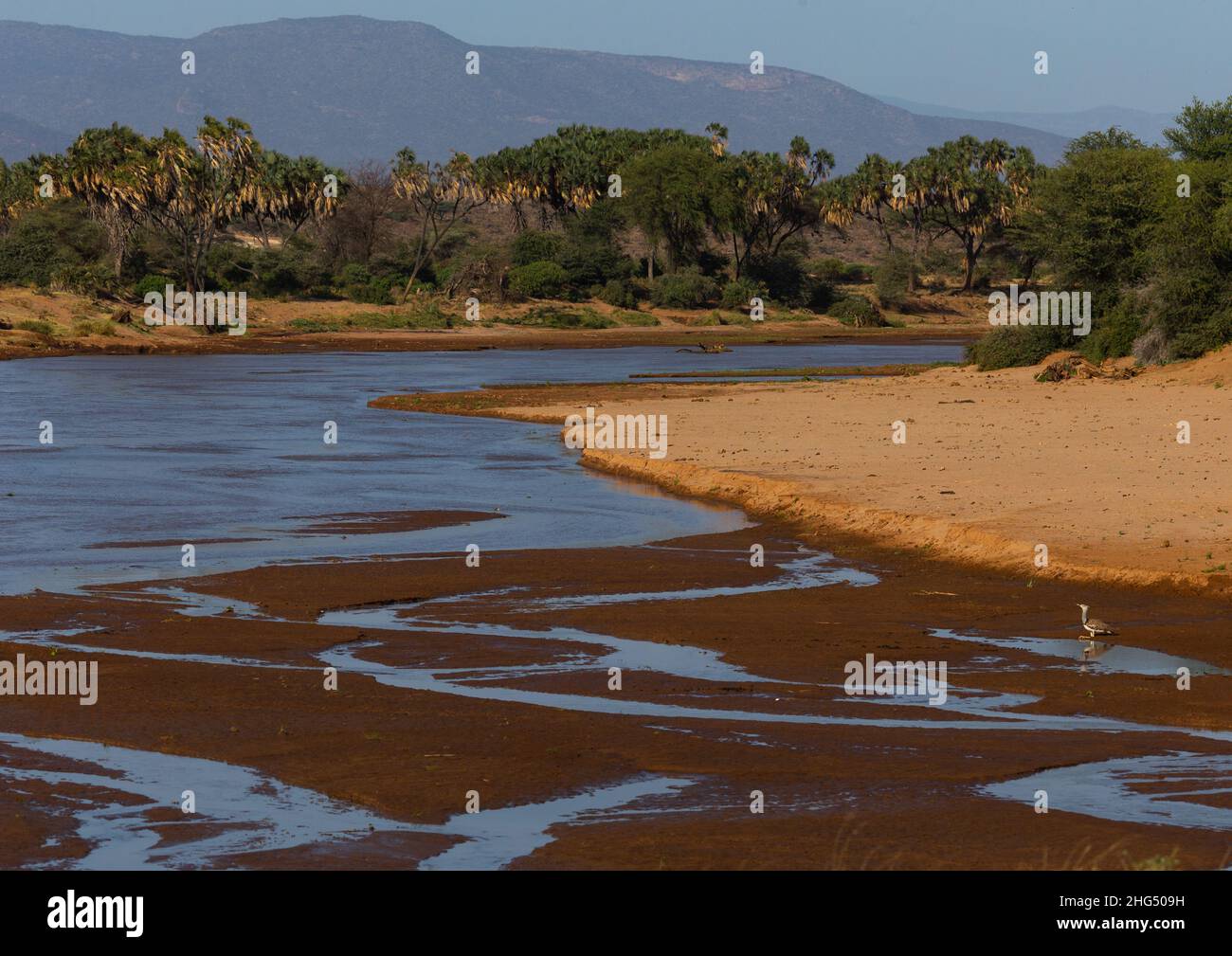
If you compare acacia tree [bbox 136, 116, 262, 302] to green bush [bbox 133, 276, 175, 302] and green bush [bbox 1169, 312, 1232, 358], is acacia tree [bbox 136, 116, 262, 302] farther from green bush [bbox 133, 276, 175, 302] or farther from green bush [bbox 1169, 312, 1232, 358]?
green bush [bbox 1169, 312, 1232, 358]

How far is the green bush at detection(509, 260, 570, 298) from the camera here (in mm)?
107000

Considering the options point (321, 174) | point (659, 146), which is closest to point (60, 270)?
point (321, 174)

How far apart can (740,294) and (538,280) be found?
43.9 ft

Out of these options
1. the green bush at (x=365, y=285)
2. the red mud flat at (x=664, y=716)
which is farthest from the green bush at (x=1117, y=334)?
the green bush at (x=365, y=285)

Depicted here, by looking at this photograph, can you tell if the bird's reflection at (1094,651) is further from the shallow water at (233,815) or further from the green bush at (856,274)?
the green bush at (856,274)

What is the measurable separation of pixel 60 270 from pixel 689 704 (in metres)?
86.2

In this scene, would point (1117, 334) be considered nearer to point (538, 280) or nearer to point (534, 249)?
point (538, 280)

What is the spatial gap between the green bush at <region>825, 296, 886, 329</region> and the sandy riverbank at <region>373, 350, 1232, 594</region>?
58.6 metres

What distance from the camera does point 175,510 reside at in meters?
26.6

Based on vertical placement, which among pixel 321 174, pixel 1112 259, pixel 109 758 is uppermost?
pixel 321 174

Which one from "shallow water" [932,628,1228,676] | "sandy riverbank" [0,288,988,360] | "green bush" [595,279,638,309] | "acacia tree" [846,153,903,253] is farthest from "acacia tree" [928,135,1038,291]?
"shallow water" [932,628,1228,676]

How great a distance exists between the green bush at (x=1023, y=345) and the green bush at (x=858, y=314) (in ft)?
176

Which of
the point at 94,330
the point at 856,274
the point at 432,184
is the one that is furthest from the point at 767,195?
the point at 94,330
